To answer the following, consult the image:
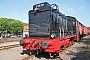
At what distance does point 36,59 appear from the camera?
7.66 m

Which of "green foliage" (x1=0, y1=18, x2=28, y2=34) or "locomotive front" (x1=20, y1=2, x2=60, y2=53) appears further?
"green foliage" (x1=0, y1=18, x2=28, y2=34)

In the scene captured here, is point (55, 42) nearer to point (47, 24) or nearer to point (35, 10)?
point (47, 24)

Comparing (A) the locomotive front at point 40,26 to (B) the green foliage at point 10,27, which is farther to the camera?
(B) the green foliage at point 10,27

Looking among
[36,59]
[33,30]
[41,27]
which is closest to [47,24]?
[41,27]

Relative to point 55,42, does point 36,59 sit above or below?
below

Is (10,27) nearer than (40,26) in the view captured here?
No

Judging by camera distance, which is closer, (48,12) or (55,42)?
(55,42)

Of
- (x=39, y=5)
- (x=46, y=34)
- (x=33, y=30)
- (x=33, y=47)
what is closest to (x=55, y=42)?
(x=46, y=34)

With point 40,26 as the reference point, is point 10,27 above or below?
above

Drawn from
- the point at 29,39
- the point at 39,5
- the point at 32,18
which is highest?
the point at 39,5

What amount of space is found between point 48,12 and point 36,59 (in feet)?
10.2

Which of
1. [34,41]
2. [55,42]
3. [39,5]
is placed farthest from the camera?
[39,5]

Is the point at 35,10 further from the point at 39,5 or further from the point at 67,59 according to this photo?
the point at 67,59

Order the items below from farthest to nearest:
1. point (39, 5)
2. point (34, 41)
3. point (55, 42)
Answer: point (39, 5), point (34, 41), point (55, 42)
